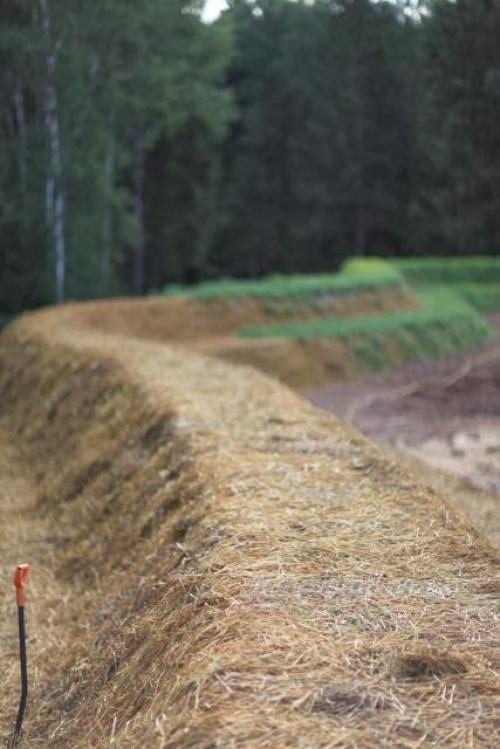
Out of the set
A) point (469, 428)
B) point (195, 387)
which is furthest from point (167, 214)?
point (195, 387)

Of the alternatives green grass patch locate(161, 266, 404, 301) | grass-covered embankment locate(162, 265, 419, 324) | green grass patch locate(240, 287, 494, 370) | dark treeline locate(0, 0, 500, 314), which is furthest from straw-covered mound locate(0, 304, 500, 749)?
dark treeline locate(0, 0, 500, 314)

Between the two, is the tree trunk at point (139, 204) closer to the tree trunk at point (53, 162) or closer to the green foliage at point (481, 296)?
the tree trunk at point (53, 162)

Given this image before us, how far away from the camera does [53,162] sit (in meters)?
28.4

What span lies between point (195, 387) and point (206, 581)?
19.8 ft

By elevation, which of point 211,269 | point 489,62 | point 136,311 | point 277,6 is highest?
point 277,6

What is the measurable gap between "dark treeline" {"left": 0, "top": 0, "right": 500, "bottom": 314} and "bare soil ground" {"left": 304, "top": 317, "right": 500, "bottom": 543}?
3.89 m

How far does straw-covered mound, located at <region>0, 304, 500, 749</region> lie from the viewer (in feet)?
13.2

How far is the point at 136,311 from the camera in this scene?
2089 centimetres

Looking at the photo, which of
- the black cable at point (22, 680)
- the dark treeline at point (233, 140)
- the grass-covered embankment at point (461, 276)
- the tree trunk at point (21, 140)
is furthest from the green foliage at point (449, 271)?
the black cable at point (22, 680)

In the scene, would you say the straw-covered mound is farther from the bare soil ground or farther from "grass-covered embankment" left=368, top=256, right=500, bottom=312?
"grass-covered embankment" left=368, top=256, right=500, bottom=312

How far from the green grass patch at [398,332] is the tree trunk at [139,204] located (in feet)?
64.7

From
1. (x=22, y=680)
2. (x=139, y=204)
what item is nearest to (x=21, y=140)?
(x=139, y=204)

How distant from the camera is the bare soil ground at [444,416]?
1212cm

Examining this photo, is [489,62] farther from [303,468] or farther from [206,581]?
[206,581]
